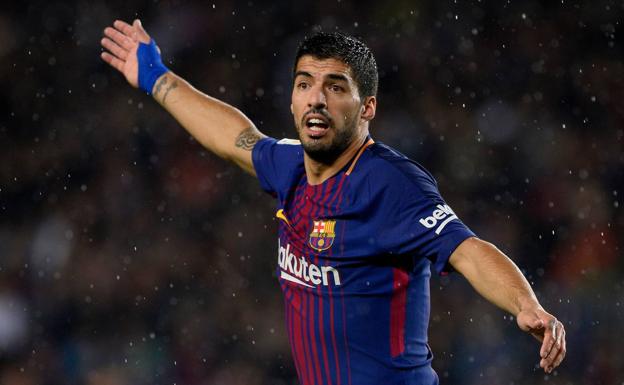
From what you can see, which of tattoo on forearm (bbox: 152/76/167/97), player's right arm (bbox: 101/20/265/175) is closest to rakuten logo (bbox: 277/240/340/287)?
player's right arm (bbox: 101/20/265/175)

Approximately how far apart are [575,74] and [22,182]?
4.60 meters

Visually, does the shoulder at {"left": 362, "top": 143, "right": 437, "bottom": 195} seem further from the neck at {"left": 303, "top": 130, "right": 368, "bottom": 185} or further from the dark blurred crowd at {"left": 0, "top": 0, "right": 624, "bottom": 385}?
the dark blurred crowd at {"left": 0, "top": 0, "right": 624, "bottom": 385}

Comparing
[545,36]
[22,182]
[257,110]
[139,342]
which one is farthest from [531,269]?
[22,182]

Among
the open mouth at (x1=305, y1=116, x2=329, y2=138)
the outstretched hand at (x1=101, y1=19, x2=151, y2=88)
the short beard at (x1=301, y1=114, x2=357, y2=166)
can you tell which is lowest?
the short beard at (x1=301, y1=114, x2=357, y2=166)

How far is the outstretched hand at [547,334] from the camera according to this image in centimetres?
274

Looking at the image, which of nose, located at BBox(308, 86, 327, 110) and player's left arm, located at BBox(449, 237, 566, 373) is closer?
player's left arm, located at BBox(449, 237, 566, 373)

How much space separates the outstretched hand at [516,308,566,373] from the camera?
274 centimetres

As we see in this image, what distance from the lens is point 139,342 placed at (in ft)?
22.7

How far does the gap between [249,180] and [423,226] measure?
13.8ft

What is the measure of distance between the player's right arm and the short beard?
70cm

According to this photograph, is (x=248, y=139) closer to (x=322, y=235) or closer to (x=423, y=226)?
(x=322, y=235)

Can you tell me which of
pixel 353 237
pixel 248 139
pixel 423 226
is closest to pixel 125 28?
pixel 248 139

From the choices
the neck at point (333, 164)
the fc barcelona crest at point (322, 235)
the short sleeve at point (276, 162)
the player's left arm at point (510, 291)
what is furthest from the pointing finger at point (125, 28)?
the player's left arm at point (510, 291)

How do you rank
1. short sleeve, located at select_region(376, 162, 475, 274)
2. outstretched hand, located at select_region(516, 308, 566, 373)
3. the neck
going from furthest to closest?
the neck
short sleeve, located at select_region(376, 162, 475, 274)
outstretched hand, located at select_region(516, 308, 566, 373)
